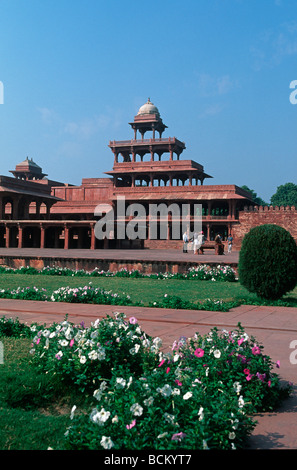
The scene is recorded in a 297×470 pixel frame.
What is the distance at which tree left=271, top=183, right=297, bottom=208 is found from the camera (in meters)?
74.6

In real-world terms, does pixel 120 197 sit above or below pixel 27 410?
above

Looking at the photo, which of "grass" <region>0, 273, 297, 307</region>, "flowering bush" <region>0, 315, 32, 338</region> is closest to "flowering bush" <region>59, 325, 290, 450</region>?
"flowering bush" <region>0, 315, 32, 338</region>

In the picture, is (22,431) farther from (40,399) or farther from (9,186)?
(9,186)

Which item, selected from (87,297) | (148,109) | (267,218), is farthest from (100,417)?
(148,109)

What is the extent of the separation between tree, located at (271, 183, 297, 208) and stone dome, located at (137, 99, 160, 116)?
122 feet

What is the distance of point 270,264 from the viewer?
7.21 metres

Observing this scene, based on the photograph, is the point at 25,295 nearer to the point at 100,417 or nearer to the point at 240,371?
the point at 240,371

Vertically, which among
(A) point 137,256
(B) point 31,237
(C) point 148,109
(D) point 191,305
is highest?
(C) point 148,109

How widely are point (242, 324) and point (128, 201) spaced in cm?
3171

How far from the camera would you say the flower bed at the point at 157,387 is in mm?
1917

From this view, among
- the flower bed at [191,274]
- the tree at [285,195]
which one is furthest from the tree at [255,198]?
the flower bed at [191,274]

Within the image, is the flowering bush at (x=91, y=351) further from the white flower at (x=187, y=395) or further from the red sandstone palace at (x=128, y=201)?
the red sandstone palace at (x=128, y=201)

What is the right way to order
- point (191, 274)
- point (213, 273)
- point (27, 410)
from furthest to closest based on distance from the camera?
point (191, 274), point (213, 273), point (27, 410)
